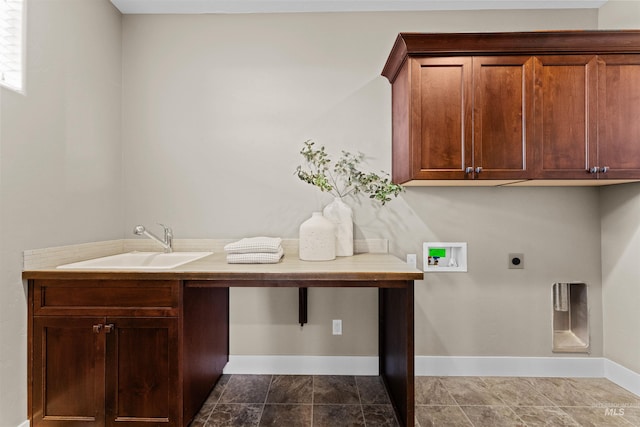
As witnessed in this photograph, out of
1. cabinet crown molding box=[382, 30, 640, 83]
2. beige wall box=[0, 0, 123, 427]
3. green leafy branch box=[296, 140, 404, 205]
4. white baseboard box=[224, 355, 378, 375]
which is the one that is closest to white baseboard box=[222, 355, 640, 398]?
white baseboard box=[224, 355, 378, 375]

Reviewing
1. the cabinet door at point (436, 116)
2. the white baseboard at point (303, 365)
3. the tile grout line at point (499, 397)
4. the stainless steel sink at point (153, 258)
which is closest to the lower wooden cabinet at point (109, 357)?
the stainless steel sink at point (153, 258)

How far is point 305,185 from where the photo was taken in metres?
2.49

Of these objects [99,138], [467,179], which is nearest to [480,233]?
[467,179]

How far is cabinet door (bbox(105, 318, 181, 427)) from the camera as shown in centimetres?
166

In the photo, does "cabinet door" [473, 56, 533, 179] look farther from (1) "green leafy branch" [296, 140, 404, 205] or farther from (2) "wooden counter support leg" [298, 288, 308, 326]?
(2) "wooden counter support leg" [298, 288, 308, 326]

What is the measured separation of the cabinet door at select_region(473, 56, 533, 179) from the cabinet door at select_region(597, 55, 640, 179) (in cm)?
43

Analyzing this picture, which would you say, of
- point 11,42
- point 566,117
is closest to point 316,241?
point 566,117

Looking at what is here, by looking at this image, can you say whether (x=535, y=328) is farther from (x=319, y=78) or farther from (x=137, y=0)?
(x=137, y=0)

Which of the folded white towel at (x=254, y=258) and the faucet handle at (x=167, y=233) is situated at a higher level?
the faucet handle at (x=167, y=233)

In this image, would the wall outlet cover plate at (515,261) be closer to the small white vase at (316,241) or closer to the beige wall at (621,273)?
the beige wall at (621,273)

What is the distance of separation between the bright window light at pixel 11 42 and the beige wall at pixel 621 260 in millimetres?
3496

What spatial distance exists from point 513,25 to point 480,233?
5.00 feet

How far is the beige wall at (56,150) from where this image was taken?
1609 mm
